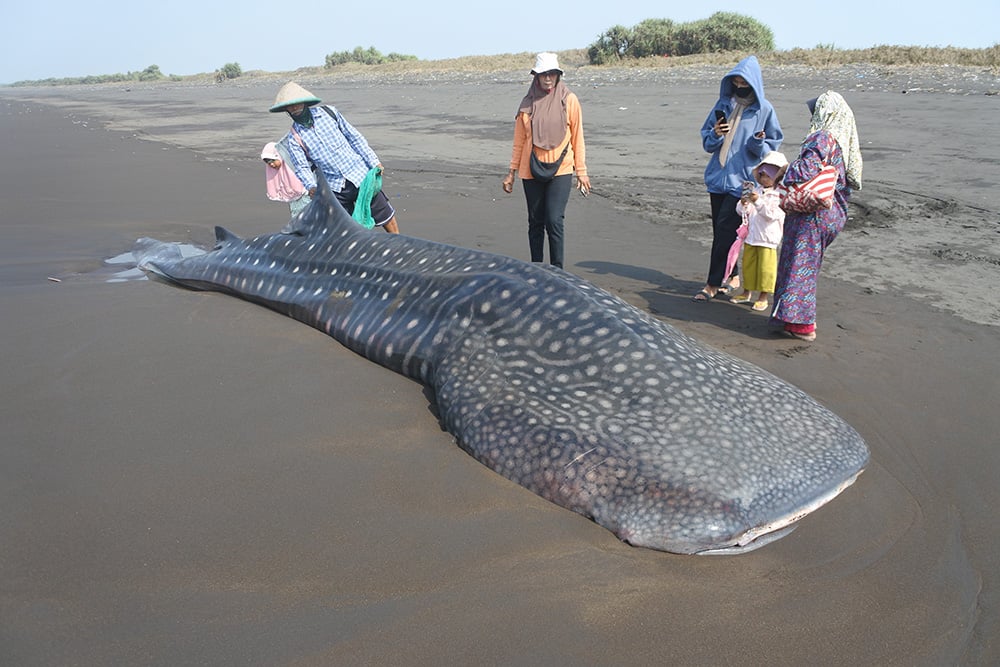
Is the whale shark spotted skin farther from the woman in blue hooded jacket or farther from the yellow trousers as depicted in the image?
the woman in blue hooded jacket

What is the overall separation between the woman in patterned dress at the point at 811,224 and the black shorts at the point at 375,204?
4078 mm

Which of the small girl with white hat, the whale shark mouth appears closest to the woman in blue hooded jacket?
the small girl with white hat

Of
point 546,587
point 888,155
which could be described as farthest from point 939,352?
point 888,155

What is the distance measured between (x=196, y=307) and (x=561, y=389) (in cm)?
379

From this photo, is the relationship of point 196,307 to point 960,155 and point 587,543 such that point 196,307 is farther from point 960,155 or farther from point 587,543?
point 960,155

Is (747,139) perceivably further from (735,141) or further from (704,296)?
(704,296)

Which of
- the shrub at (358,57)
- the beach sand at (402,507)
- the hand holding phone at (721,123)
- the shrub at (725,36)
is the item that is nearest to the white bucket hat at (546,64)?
the hand holding phone at (721,123)

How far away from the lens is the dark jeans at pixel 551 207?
730 cm

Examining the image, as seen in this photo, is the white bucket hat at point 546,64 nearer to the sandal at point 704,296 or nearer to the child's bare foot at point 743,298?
the sandal at point 704,296

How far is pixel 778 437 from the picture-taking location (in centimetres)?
345

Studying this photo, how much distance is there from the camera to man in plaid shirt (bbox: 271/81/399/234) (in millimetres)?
7191

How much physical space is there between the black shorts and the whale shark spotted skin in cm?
282

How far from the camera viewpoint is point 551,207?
24.1 ft

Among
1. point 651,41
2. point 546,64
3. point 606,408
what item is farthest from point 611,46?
point 606,408
